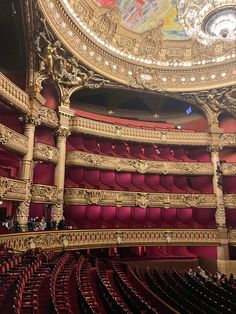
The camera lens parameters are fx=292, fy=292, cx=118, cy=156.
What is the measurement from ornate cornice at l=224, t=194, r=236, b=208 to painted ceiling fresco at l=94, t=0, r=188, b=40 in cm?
606

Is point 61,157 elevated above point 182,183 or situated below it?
above

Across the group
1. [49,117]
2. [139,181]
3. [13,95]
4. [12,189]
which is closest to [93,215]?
[139,181]

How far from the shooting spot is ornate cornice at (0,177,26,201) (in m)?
6.11

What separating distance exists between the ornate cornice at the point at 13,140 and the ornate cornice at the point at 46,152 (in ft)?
1.72

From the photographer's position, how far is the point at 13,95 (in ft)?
22.6

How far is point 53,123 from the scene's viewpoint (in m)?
8.55

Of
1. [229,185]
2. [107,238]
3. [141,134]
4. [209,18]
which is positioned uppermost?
[209,18]

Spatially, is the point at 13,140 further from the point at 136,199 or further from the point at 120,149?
the point at 120,149

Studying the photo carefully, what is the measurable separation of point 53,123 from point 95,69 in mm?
2440

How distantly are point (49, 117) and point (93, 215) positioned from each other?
3.44 m

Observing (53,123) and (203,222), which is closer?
(53,123)

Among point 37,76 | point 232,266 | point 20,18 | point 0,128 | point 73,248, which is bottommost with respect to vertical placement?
point 232,266

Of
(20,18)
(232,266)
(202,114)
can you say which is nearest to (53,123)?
(20,18)

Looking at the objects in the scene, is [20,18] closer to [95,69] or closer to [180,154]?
[95,69]
